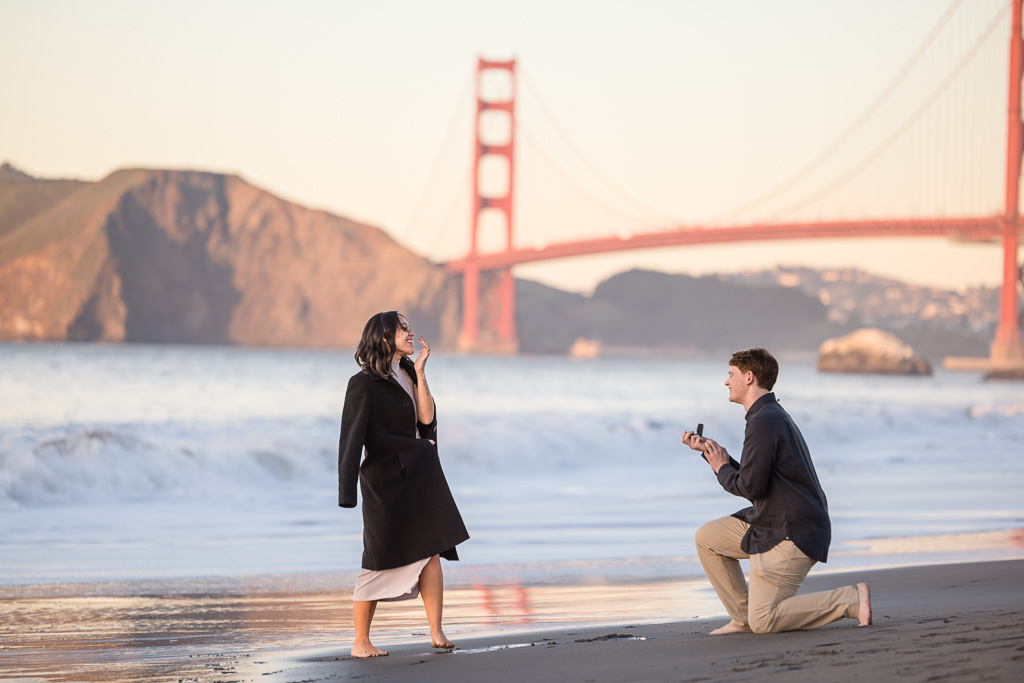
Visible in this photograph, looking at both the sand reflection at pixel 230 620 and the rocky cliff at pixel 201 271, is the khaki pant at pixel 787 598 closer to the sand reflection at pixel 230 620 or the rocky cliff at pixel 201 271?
the sand reflection at pixel 230 620

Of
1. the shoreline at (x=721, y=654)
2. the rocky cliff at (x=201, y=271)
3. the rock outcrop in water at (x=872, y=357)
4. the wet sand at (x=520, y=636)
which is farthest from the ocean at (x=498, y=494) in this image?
the rocky cliff at (x=201, y=271)

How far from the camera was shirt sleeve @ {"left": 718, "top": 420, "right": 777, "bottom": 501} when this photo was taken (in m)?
3.00

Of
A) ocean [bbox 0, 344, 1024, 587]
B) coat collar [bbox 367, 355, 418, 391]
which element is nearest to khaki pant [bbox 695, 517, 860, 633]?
coat collar [bbox 367, 355, 418, 391]

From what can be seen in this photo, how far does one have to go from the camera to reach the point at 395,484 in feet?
10.5

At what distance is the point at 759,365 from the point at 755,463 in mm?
258

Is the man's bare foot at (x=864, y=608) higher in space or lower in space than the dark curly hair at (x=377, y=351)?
lower

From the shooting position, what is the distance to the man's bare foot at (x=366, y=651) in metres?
3.12

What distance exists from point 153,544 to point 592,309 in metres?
80.6

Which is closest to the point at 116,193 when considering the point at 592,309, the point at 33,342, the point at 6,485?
the point at 33,342

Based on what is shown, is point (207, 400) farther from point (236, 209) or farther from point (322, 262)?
point (236, 209)

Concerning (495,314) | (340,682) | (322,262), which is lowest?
(340,682)

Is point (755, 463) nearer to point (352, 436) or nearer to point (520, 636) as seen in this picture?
point (520, 636)

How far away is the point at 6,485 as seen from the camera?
7992mm

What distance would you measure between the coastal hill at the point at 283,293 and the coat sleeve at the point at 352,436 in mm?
56982
